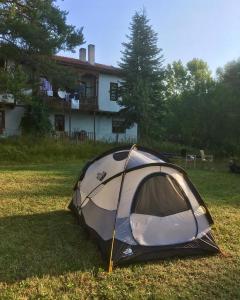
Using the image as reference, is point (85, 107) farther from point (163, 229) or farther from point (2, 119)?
point (163, 229)

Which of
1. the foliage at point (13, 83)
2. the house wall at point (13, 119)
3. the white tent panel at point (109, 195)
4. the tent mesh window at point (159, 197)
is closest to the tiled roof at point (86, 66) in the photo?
the house wall at point (13, 119)

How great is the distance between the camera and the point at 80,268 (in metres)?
5.41

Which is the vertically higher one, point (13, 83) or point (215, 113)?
point (13, 83)

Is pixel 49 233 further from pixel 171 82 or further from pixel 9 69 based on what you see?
pixel 171 82

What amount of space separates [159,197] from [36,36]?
17017 millimetres

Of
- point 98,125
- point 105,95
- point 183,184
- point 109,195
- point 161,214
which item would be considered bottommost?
point 161,214

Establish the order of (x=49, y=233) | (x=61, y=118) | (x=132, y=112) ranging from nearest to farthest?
(x=49, y=233) → (x=132, y=112) → (x=61, y=118)

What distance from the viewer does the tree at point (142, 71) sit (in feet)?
91.4

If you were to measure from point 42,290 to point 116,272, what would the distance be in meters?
1.05

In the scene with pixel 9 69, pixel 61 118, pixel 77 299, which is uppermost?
pixel 9 69

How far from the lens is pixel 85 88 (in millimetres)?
32062

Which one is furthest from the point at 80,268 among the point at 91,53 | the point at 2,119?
the point at 91,53

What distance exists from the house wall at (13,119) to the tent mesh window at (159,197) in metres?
22.4

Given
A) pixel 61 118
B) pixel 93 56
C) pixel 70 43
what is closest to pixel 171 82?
pixel 93 56
